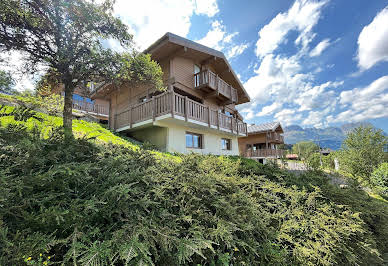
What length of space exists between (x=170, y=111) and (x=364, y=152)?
15.0 metres

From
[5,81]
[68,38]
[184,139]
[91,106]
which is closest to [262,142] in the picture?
[184,139]

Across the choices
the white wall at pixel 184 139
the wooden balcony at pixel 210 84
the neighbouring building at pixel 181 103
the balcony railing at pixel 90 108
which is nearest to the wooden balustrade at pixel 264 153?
the white wall at pixel 184 139

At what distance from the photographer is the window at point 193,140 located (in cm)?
1070

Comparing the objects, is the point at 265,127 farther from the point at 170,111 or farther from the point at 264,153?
the point at 170,111

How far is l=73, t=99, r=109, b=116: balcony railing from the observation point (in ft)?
50.8

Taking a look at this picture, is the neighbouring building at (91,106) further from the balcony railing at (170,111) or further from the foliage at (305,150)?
the foliage at (305,150)

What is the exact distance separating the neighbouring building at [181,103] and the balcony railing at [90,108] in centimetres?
296

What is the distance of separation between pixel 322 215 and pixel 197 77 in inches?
408

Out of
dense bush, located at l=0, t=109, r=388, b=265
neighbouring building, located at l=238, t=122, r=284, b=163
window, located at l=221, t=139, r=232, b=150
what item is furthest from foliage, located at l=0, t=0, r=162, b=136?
neighbouring building, located at l=238, t=122, r=284, b=163

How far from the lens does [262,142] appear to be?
23891 millimetres

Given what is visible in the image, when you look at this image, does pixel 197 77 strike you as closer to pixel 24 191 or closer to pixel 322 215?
pixel 322 215

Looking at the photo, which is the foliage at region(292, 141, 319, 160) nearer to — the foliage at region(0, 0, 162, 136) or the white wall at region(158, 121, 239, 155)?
the white wall at region(158, 121, 239, 155)

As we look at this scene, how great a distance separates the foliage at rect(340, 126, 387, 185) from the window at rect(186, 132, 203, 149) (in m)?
11.1

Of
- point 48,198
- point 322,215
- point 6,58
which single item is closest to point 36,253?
point 48,198
